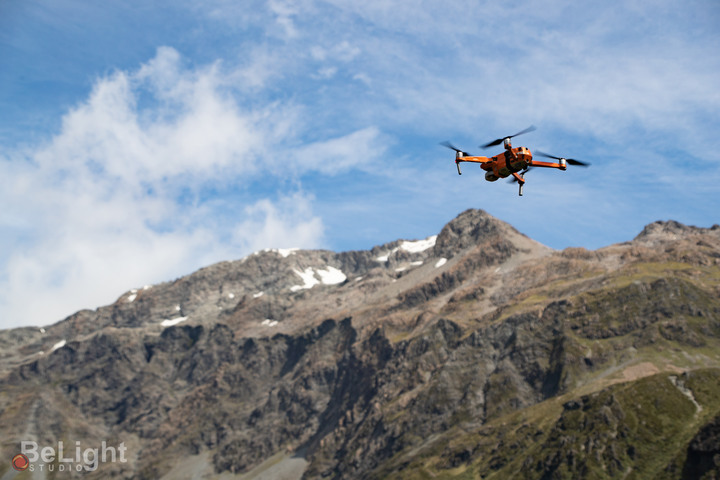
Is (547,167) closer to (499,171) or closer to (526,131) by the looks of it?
(499,171)

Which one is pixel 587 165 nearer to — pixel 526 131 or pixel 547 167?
pixel 547 167

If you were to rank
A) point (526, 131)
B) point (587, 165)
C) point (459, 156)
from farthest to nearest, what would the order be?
point (459, 156), point (587, 165), point (526, 131)

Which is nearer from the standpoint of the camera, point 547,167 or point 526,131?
point 526,131

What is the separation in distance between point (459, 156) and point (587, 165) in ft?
53.4

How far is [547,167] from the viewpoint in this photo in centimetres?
9475

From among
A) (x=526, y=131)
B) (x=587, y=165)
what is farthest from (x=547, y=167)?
(x=526, y=131)

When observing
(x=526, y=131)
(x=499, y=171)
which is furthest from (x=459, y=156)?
(x=526, y=131)

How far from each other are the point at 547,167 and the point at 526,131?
13174 millimetres

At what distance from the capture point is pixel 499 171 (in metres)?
93.8

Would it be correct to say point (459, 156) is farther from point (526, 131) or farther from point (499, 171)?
point (526, 131)

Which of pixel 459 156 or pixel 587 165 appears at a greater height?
pixel 459 156

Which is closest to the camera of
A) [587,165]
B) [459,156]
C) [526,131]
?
[526,131]

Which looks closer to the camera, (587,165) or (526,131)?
(526,131)

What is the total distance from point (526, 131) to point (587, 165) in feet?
40.2
